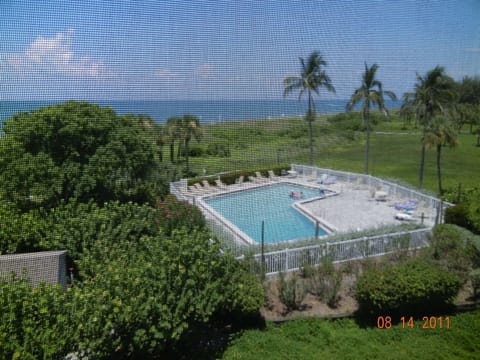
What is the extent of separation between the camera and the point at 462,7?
1.73 m

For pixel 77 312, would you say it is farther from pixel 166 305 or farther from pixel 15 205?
pixel 15 205

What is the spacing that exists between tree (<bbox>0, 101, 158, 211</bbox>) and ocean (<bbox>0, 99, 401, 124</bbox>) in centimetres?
85

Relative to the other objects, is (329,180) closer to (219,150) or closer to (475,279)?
(475,279)

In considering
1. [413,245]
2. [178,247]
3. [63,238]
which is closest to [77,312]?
[178,247]

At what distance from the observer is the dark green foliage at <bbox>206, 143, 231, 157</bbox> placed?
5.92 ft

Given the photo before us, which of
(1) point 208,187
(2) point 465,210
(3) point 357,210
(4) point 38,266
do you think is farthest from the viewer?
(3) point 357,210

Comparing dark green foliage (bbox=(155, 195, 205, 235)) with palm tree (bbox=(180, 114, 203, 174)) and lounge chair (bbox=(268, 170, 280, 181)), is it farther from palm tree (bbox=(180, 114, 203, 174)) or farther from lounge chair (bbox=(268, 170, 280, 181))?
palm tree (bbox=(180, 114, 203, 174))

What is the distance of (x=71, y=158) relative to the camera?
10.2ft

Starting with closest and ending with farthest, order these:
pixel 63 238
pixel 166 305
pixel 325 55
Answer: pixel 325 55, pixel 166 305, pixel 63 238

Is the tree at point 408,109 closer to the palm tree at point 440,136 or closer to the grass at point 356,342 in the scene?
the palm tree at point 440,136

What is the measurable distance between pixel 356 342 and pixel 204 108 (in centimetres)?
172

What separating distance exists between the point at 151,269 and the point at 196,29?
4.24ft

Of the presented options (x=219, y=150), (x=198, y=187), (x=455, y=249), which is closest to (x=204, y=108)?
(x=219, y=150)

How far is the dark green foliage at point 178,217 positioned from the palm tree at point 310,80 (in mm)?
1673
